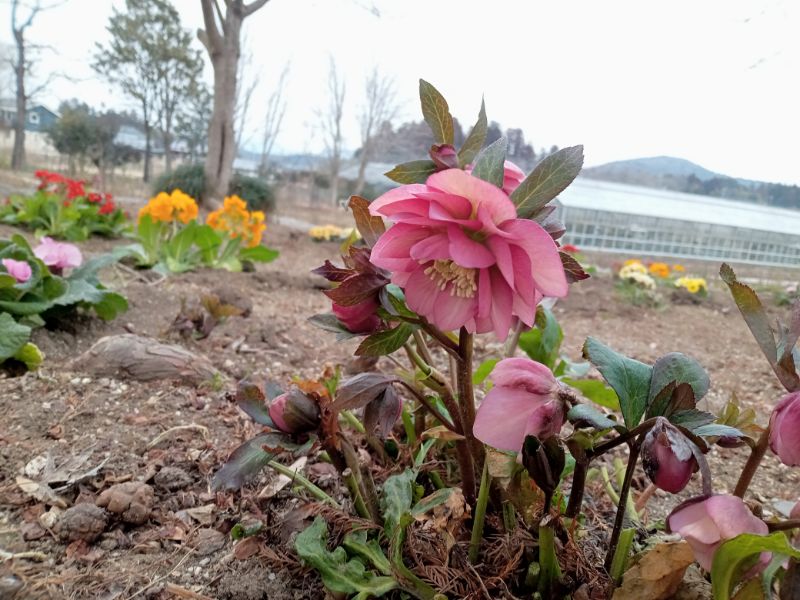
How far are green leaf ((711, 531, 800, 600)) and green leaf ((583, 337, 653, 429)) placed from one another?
9cm

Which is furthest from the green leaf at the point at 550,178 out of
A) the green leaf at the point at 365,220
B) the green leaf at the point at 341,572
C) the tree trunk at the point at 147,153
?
the tree trunk at the point at 147,153

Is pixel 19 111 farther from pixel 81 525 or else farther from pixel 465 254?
pixel 465 254

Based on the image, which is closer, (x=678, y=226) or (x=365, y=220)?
(x=365, y=220)

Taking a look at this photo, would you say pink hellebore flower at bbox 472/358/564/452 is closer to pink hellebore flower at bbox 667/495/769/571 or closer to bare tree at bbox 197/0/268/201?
pink hellebore flower at bbox 667/495/769/571

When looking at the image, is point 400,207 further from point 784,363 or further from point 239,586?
point 239,586

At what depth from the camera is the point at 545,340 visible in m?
0.71

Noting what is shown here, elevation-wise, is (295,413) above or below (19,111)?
below

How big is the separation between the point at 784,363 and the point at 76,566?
25.2 inches

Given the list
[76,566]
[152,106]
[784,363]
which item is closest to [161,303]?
[76,566]

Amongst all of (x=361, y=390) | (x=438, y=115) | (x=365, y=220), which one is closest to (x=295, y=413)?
(x=361, y=390)

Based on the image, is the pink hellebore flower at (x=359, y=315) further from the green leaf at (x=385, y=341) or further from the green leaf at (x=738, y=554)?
the green leaf at (x=738, y=554)

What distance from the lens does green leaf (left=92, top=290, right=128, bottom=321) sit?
1.30 m

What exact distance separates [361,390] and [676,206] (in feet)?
18.9

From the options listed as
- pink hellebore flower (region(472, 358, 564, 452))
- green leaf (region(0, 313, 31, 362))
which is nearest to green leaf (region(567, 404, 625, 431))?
pink hellebore flower (region(472, 358, 564, 452))
